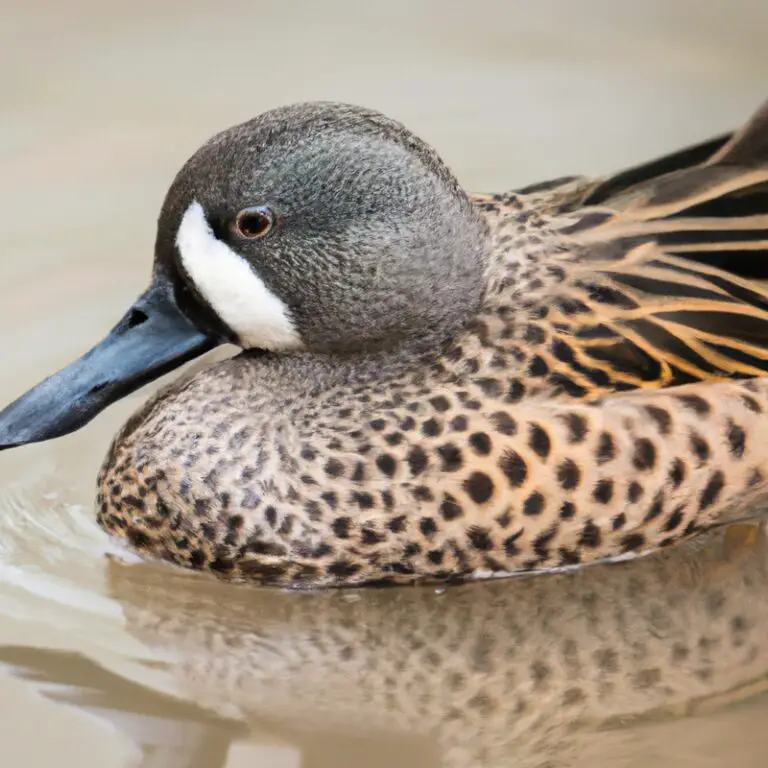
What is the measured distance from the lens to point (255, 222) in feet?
11.1

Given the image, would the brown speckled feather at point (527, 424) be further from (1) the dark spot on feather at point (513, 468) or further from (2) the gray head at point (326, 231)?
(2) the gray head at point (326, 231)

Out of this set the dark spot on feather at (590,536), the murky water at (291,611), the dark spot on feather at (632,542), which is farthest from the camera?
the dark spot on feather at (632,542)

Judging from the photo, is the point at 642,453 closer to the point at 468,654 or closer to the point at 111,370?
the point at 468,654

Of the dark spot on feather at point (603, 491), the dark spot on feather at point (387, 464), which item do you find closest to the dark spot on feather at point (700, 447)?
the dark spot on feather at point (603, 491)

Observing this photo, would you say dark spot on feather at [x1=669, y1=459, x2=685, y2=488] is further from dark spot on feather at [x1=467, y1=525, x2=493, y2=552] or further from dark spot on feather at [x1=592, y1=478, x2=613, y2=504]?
dark spot on feather at [x1=467, y1=525, x2=493, y2=552]

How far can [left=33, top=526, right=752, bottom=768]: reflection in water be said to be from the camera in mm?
3285

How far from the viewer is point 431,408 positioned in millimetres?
3439

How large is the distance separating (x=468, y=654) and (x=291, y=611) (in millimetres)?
431

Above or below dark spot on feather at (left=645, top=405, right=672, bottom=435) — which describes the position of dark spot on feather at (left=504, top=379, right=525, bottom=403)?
above

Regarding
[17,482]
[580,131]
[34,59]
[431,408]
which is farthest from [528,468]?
[34,59]

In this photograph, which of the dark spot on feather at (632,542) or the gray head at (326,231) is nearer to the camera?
the gray head at (326,231)

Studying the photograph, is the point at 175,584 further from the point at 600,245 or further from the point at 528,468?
the point at 600,245

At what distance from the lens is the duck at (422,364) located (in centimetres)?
337

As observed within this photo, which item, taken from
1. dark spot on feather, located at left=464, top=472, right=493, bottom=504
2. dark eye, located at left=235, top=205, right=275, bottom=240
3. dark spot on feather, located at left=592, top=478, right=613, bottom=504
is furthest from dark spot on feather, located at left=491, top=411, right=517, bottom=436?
dark eye, located at left=235, top=205, right=275, bottom=240
